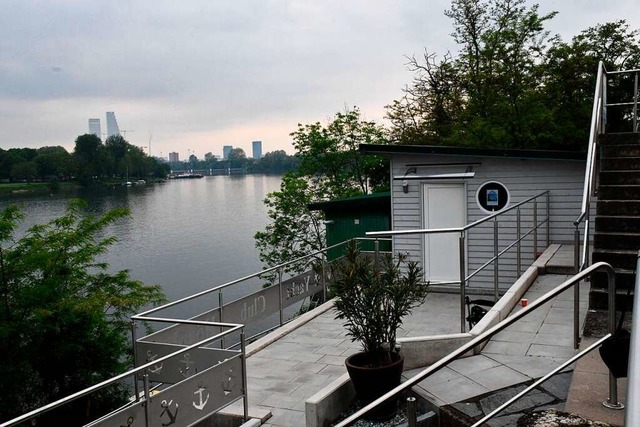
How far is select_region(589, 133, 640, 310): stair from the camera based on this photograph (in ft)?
19.2

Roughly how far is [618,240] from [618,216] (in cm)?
36

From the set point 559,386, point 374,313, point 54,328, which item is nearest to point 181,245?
point 54,328

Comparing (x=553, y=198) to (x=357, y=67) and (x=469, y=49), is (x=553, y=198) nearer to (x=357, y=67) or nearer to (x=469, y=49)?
(x=469, y=49)

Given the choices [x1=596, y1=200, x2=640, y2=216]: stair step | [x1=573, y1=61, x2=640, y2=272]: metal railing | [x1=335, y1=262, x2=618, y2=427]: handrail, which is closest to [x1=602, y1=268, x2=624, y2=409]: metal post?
[x1=335, y1=262, x2=618, y2=427]: handrail

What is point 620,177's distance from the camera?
7250 mm

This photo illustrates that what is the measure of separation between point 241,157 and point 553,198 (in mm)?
116729

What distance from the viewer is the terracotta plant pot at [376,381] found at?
18.6ft

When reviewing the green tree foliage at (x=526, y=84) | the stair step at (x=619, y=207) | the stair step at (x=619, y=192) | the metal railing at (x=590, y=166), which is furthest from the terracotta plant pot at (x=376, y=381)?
the green tree foliage at (x=526, y=84)

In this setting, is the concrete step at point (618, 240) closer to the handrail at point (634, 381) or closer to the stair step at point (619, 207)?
the stair step at point (619, 207)

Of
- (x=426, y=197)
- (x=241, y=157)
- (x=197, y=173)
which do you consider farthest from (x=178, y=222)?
(x=197, y=173)

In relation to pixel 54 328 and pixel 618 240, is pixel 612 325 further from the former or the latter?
pixel 54 328

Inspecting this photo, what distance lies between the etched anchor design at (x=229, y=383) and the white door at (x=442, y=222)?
689 centimetres

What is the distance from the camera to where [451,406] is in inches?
191

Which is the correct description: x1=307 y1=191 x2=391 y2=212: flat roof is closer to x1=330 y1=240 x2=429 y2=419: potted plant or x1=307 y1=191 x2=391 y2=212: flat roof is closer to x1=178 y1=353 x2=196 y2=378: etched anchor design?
x1=330 y1=240 x2=429 y2=419: potted plant
